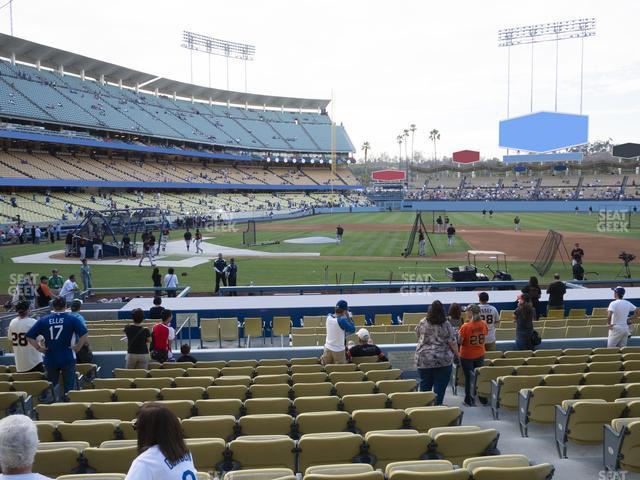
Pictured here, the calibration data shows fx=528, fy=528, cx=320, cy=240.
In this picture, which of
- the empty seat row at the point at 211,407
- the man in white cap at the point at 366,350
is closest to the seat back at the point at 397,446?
the empty seat row at the point at 211,407

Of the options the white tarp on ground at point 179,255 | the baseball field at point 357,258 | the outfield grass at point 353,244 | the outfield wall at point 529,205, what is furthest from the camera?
the outfield wall at point 529,205

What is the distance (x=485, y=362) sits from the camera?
8836 mm

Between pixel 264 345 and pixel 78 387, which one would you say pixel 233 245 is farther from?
pixel 78 387

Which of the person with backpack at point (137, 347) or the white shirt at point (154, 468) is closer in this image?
the white shirt at point (154, 468)

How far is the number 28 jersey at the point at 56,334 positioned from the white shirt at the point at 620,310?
9.46 m

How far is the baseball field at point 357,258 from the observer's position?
25891mm

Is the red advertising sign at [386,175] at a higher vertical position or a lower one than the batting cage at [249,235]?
higher

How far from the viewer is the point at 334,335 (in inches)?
367

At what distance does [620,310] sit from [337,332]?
5.41 metres

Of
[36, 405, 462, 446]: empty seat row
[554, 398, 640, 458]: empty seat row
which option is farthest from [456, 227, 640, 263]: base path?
[36, 405, 462, 446]: empty seat row

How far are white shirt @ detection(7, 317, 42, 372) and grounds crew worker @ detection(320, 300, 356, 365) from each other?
4.85 meters

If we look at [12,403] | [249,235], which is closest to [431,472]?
[12,403]

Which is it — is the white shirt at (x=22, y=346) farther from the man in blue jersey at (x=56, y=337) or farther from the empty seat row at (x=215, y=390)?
the empty seat row at (x=215, y=390)

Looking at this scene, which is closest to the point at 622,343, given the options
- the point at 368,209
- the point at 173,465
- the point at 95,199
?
the point at 173,465
